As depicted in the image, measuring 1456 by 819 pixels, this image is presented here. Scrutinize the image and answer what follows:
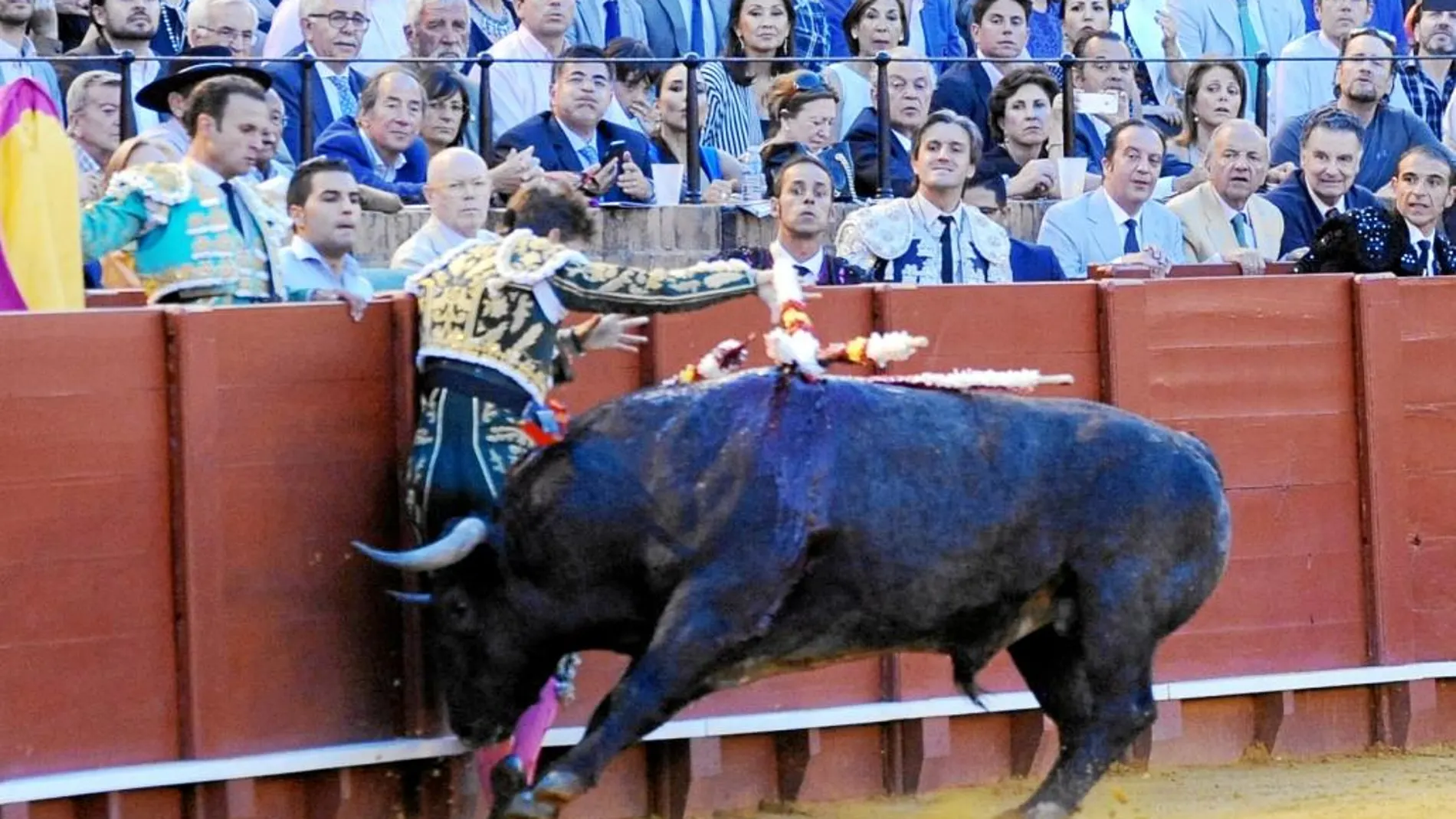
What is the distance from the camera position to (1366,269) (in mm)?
8438

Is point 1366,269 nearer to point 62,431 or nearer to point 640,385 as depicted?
point 640,385

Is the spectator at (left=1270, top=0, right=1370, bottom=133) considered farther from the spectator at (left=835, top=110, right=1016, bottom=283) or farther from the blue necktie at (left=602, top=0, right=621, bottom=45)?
the spectator at (left=835, top=110, right=1016, bottom=283)

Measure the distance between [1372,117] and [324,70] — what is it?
13.8ft

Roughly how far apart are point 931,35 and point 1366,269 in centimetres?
317

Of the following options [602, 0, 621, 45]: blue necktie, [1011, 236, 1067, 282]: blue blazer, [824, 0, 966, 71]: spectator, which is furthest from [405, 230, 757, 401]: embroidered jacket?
[824, 0, 966, 71]: spectator

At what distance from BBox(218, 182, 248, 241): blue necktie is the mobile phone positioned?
4.41 metres

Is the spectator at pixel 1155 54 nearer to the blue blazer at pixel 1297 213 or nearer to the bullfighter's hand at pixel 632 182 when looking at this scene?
the blue blazer at pixel 1297 213

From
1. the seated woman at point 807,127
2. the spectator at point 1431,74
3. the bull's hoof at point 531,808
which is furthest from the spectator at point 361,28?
the spectator at point 1431,74

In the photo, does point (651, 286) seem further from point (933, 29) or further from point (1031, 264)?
point (933, 29)

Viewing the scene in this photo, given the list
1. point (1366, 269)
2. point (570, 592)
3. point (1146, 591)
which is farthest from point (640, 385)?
point (1366, 269)

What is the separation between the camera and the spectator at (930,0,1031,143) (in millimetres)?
10188

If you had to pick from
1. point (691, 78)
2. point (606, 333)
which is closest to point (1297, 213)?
point (691, 78)

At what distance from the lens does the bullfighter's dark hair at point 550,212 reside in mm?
6305

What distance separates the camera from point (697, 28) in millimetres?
10547
